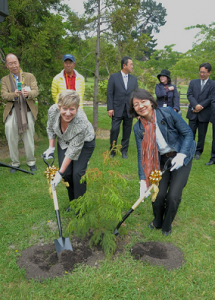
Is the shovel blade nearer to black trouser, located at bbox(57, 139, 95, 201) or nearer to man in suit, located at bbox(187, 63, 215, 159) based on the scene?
black trouser, located at bbox(57, 139, 95, 201)

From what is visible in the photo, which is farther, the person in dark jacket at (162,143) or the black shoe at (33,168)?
the black shoe at (33,168)

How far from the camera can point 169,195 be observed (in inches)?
115

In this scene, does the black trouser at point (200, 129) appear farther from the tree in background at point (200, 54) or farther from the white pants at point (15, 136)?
the tree in background at point (200, 54)

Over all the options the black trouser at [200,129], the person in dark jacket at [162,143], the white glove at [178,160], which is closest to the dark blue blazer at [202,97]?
the black trouser at [200,129]

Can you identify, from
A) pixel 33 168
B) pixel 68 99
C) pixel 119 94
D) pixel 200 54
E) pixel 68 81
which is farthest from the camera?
pixel 200 54

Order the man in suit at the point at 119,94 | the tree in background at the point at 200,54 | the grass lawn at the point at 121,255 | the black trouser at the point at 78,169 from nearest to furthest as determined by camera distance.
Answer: the grass lawn at the point at 121,255
the black trouser at the point at 78,169
the man in suit at the point at 119,94
the tree in background at the point at 200,54

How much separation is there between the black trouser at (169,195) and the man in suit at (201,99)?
3.30 meters

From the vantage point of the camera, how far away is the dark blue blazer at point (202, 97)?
19.2 ft

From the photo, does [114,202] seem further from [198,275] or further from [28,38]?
[28,38]

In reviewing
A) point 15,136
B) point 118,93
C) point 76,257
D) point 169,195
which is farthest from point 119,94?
point 76,257

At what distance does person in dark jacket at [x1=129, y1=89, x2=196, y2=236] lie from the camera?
281cm

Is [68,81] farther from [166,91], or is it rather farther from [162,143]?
A: [166,91]

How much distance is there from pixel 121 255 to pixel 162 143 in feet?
4.37

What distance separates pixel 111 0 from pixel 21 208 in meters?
6.62
